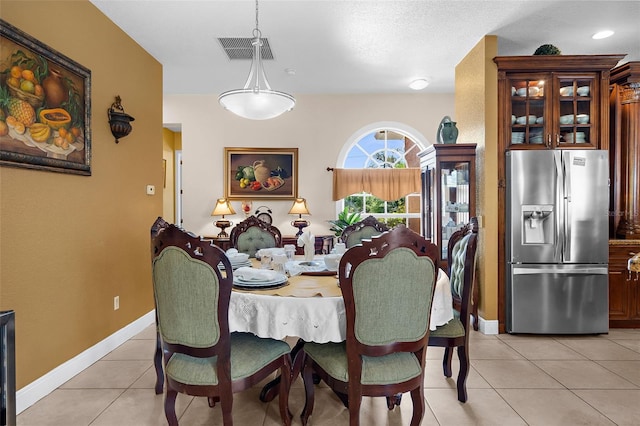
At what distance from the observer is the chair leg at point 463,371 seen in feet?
6.93

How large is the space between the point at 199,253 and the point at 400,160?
447cm

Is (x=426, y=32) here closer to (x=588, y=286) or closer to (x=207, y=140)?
(x=588, y=286)

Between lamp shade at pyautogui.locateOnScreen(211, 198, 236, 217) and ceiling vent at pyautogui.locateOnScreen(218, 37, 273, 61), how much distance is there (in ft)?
6.55

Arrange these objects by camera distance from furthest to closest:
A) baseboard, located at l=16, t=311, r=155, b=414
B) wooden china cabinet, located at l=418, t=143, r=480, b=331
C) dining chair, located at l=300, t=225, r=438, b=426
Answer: wooden china cabinet, located at l=418, t=143, r=480, b=331 < baseboard, located at l=16, t=311, r=155, b=414 < dining chair, located at l=300, t=225, r=438, b=426

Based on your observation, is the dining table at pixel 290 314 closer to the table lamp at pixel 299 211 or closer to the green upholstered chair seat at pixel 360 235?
the green upholstered chair seat at pixel 360 235

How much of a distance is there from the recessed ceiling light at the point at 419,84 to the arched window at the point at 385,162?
2.65 ft

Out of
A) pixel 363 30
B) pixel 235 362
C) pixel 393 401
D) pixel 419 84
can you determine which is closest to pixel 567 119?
pixel 419 84

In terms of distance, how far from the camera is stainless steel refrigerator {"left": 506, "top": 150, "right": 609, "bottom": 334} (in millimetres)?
3199

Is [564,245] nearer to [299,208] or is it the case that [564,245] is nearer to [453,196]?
[453,196]

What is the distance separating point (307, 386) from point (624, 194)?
3604 mm

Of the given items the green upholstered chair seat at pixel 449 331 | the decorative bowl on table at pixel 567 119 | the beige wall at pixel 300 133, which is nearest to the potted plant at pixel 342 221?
the beige wall at pixel 300 133

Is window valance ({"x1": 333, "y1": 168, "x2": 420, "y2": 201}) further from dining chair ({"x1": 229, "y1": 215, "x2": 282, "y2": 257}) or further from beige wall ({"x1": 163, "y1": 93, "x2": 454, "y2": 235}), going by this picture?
dining chair ({"x1": 229, "y1": 215, "x2": 282, "y2": 257})

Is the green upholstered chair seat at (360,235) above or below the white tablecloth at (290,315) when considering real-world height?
above

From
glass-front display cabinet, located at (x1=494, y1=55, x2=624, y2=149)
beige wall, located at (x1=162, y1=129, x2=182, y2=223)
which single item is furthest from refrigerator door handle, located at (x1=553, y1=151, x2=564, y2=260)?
beige wall, located at (x1=162, y1=129, x2=182, y2=223)
